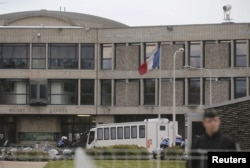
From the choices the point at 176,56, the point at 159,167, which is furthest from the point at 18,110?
the point at 159,167

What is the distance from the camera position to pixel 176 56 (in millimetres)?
61250

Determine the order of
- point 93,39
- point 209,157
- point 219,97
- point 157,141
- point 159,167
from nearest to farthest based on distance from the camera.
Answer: point 209,157 < point 159,167 < point 157,141 < point 219,97 < point 93,39

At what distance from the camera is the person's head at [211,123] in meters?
8.01

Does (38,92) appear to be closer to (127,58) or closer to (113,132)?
(127,58)

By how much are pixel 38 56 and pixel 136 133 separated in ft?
68.3

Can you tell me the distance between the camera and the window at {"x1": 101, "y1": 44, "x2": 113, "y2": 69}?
208 ft

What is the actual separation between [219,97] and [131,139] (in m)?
16.0

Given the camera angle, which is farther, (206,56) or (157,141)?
(206,56)

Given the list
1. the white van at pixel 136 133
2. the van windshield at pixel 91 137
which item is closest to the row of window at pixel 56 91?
the van windshield at pixel 91 137

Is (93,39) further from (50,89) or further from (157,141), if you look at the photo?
(157,141)

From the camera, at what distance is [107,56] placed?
63438 mm

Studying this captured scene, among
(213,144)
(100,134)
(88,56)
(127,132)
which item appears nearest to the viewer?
(213,144)

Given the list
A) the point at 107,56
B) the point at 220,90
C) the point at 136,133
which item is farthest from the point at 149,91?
the point at 136,133

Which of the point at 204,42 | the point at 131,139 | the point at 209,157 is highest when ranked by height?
the point at 204,42
